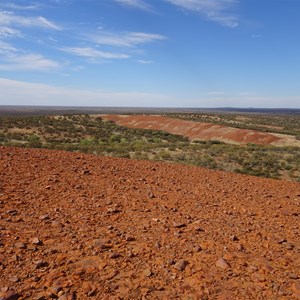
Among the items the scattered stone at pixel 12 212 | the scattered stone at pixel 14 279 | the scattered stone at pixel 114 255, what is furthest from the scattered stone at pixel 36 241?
the scattered stone at pixel 12 212

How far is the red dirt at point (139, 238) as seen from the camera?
4605 mm

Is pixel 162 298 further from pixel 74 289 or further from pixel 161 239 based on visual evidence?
pixel 161 239

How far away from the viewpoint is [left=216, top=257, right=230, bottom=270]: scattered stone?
5.16m

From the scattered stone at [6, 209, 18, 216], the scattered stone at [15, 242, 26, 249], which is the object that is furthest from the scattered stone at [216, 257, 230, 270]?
the scattered stone at [6, 209, 18, 216]

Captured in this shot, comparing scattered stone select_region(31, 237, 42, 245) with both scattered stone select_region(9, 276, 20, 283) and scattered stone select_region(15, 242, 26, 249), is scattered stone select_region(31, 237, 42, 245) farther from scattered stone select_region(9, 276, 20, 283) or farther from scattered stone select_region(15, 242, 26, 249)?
scattered stone select_region(9, 276, 20, 283)

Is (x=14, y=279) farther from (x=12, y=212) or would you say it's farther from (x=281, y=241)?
(x=281, y=241)

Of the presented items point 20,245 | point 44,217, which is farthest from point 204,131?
point 20,245

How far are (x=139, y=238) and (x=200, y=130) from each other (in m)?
52.7

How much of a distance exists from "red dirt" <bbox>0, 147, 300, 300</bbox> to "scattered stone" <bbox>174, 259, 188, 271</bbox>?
2 cm

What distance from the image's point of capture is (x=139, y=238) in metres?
5.96

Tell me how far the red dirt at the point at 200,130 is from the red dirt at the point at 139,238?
1535 inches

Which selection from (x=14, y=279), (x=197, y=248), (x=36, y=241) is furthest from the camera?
(x=197, y=248)

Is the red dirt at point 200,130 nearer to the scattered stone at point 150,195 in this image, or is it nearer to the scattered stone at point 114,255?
the scattered stone at point 150,195

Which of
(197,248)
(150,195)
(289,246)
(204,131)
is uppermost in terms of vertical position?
(150,195)
